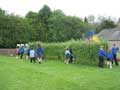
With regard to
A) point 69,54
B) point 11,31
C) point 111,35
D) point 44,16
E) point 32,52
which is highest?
point 44,16

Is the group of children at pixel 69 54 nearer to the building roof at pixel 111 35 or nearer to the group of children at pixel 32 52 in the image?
the group of children at pixel 32 52

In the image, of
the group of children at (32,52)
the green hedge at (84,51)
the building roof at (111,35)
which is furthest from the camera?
the building roof at (111,35)

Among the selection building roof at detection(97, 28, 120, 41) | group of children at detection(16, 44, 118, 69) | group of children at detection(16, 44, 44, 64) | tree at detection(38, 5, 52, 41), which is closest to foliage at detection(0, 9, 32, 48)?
tree at detection(38, 5, 52, 41)

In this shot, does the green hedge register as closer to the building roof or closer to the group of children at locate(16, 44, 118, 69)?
the group of children at locate(16, 44, 118, 69)

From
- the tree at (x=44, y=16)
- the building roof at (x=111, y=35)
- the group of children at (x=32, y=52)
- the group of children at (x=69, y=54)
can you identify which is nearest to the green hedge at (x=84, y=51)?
the group of children at (x=69, y=54)

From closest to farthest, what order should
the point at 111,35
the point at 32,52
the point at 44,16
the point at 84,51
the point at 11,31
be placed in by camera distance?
the point at 32,52 → the point at 84,51 → the point at 11,31 → the point at 44,16 → the point at 111,35

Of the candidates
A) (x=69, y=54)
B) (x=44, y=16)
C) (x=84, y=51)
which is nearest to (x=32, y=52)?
(x=69, y=54)

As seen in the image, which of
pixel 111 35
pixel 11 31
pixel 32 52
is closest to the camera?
pixel 32 52

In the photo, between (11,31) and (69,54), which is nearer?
(69,54)

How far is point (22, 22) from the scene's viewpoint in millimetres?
69375

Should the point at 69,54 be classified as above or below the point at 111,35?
below

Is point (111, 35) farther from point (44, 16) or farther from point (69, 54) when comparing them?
point (69, 54)

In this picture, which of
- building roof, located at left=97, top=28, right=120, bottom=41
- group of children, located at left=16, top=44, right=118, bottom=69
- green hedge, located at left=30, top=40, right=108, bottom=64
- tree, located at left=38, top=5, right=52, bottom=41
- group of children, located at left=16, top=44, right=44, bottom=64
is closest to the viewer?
group of children, located at left=16, top=44, right=118, bottom=69

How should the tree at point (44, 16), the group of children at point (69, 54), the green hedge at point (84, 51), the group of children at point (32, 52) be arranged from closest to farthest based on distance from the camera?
the group of children at point (69, 54)
the green hedge at point (84, 51)
the group of children at point (32, 52)
the tree at point (44, 16)
